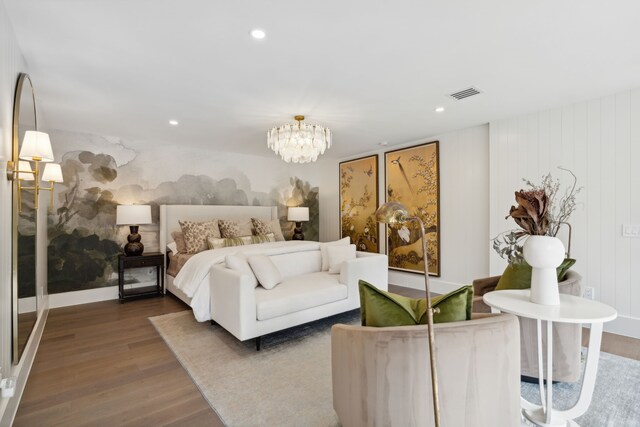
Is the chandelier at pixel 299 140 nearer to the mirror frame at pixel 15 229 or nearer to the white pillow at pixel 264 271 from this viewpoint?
the white pillow at pixel 264 271

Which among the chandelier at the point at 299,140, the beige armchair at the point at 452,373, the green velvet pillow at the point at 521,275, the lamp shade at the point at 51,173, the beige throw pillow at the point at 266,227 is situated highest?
the chandelier at the point at 299,140

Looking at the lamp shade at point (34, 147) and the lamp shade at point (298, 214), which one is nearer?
the lamp shade at point (34, 147)

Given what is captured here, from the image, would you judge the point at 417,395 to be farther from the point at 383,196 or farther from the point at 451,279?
the point at 383,196

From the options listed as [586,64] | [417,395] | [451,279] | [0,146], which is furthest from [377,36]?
[451,279]

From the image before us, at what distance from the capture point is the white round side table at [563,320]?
1.41m

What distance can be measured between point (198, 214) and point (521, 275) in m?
4.55

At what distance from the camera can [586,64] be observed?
238cm

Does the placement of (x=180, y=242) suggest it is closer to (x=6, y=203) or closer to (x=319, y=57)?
(x=6, y=203)

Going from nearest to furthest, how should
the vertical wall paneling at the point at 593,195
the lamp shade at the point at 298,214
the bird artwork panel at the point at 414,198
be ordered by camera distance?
the vertical wall paneling at the point at 593,195 < the bird artwork panel at the point at 414,198 < the lamp shade at the point at 298,214

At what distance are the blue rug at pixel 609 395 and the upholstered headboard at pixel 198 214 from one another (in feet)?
15.3

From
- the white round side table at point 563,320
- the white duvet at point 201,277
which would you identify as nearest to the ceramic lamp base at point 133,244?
the white duvet at point 201,277

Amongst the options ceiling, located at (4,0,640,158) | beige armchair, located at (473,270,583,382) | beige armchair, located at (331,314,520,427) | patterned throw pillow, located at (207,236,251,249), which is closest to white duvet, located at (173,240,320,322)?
patterned throw pillow, located at (207,236,251,249)

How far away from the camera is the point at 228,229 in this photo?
191 inches

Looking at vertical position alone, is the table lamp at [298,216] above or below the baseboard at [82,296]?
above
